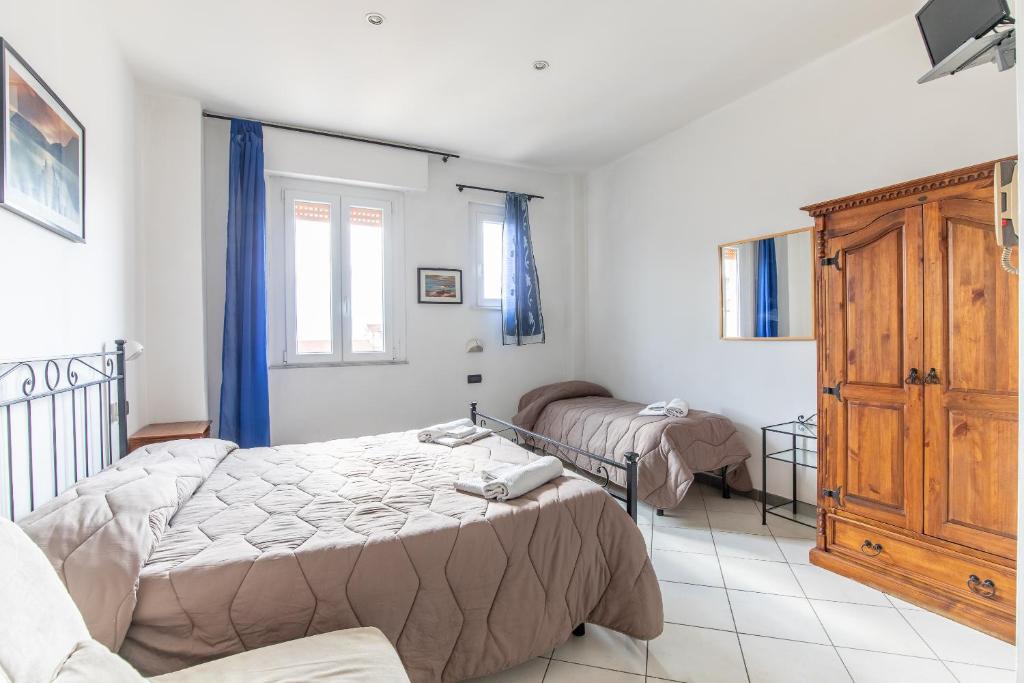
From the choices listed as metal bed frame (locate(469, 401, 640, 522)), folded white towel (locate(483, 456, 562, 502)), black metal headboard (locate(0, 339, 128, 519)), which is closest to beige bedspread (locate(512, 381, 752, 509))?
metal bed frame (locate(469, 401, 640, 522))

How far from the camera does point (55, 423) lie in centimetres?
177

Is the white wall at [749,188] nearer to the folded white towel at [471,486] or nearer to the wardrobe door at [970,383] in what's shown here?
the wardrobe door at [970,383]

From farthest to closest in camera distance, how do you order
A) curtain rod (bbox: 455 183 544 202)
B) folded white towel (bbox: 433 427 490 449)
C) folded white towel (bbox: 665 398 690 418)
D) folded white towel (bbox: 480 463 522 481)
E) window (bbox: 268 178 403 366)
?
1. curtain rod (bbox: 455 183 544 202)
2. window (bbox: 268 178 403 366)
3. folded white towel (bbox: 665 398 690 418)
4. folded white towel (bbox: 433 427 490 449)
5. folded white towel (bbox: 480 463 522 481)

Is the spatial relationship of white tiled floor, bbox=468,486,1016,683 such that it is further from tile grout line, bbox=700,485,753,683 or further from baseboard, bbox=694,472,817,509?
baseboard, bbox=694,472,817,509

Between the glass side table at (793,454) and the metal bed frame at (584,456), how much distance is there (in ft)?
2.67

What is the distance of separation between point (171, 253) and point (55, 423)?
1.61m

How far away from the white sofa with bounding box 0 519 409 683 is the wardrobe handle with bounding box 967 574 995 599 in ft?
7.12

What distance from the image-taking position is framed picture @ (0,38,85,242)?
1.46m

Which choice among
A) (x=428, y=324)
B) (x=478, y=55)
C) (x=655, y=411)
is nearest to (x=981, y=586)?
(x=655, y=411)

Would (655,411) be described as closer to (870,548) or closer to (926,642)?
(870,548)

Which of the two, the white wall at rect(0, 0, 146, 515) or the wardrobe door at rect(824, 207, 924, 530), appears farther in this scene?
the wardrobe door at rect(824, 207, 924, 530)

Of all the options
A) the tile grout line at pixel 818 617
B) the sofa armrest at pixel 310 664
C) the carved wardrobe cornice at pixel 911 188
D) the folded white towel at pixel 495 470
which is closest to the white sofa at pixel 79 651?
the sofa armrest at pixel 310 664

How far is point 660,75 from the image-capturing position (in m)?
2.86

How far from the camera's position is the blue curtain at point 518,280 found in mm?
4289
